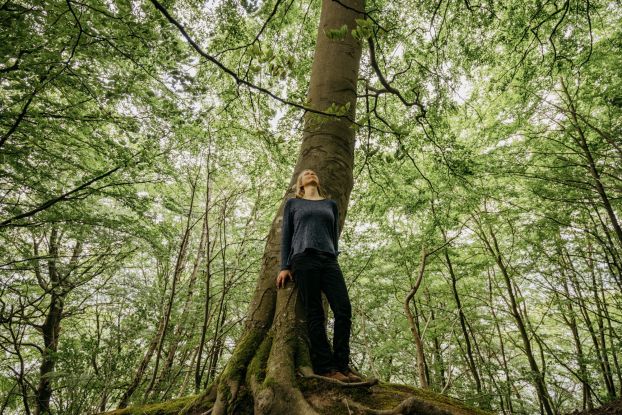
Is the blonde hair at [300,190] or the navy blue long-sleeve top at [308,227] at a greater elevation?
the blonde hair at [300,190]

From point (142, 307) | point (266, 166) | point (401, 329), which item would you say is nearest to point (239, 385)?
point (142, 307)

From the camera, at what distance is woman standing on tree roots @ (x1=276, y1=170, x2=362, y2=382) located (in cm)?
224

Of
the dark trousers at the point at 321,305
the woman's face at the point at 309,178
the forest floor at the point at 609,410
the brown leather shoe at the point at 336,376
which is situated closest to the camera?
the brown leather shoe at the point at 336,376

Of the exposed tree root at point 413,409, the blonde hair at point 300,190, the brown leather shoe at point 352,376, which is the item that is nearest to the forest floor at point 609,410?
the exposed tree root at point 413,409

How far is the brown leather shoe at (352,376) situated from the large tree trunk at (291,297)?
0.31m

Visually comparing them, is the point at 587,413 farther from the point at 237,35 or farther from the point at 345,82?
the point at 237,35

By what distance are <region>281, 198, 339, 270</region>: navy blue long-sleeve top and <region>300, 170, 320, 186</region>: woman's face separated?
153 mm

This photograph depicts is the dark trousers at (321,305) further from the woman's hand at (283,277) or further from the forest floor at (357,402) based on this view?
the forest floor at (357,402)

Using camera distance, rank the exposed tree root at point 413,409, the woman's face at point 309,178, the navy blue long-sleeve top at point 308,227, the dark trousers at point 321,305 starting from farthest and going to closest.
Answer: the woman's face at point 309,178, the navy blue long-sleeve top at point 308,227, the dark trousers at point 321,305, the exposed tree root at point 413,409

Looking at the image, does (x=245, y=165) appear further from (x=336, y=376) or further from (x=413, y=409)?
(x=413, y=409)

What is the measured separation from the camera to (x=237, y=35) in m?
5.38

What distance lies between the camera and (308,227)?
8.23ft

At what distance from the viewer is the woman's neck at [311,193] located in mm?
2680

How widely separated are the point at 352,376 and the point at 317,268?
2.54 ft
